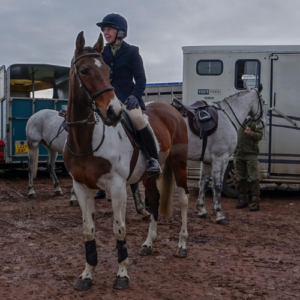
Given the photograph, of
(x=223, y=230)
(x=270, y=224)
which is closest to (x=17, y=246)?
(x=223, y=230)

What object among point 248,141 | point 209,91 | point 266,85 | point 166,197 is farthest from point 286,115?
point 166,197

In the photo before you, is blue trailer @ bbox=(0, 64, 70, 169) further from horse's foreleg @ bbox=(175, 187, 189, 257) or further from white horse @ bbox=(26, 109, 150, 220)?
horse's foreleg @ bbox=(175, 187, 189, 257)

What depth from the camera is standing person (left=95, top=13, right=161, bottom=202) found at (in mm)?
4383

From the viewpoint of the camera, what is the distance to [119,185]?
3.97 metres

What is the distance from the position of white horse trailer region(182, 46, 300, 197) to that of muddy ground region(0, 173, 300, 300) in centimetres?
143

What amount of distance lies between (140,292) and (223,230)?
291 centimetres

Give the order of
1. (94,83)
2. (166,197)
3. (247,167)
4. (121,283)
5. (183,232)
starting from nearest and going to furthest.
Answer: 1. (94,83)
2. (121,283)
3. (183,232)
4. (166,197)
5. (247,167)

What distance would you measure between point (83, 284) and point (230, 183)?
20.7 feet

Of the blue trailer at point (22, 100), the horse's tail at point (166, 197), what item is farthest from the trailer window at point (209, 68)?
the blue trailer at point (22, 100)

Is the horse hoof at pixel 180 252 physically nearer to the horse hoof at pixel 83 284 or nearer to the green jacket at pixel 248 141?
the horse hoof at pixel 83 284

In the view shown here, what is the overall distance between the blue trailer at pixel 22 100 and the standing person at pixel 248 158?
Result: 19.5 ft

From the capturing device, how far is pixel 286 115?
30.4 ft

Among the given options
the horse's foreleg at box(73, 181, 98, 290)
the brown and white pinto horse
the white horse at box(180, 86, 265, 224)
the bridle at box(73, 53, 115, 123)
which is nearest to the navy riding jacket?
the brown and white pinto horse

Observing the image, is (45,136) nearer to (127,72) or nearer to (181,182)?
(181,182)
